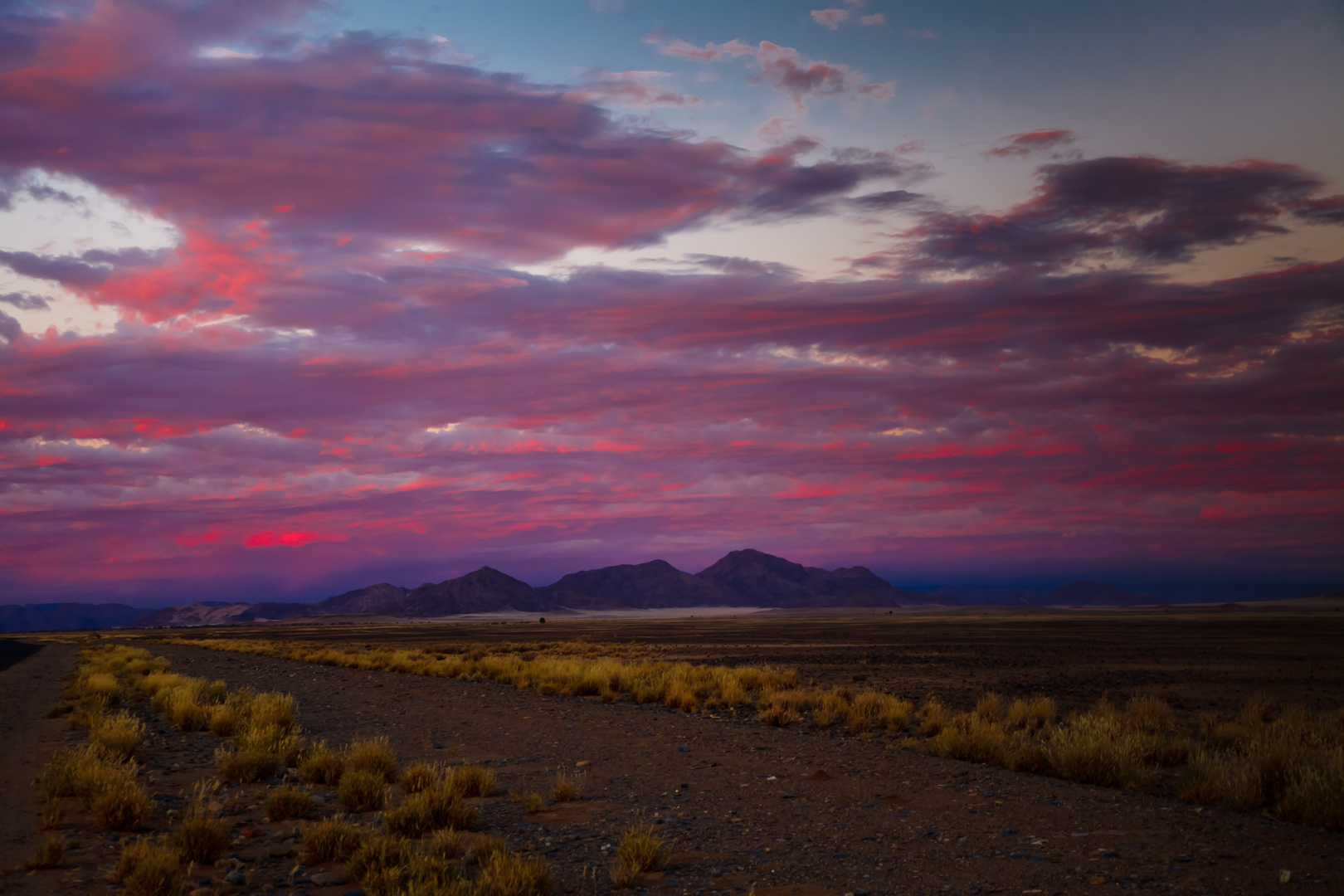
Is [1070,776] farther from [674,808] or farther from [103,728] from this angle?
[103,728]

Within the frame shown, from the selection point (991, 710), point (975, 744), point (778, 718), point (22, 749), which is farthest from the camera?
point (778, 718)

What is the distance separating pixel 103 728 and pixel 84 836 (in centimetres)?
677

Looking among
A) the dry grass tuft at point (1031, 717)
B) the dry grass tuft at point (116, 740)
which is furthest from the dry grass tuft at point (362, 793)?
the dry grass tuft at point (1031, 717)

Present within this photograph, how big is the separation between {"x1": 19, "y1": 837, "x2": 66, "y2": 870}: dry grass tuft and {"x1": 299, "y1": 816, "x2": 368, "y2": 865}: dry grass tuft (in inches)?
95.3

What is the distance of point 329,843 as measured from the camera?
9312 millimetres

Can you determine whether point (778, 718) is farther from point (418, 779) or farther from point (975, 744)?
point (418, 779)

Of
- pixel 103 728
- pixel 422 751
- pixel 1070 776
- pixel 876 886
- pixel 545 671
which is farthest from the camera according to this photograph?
pixel 545 671

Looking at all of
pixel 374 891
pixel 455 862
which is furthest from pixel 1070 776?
pixel 374 891

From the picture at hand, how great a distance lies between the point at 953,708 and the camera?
74.7 ft

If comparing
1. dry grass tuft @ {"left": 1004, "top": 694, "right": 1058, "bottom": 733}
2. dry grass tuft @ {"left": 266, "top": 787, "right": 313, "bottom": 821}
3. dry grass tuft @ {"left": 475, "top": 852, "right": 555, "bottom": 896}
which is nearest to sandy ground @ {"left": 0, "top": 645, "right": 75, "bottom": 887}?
dry grass tuft @ {"left": 266, "top": 787, "right": 313, "bottom": 821}

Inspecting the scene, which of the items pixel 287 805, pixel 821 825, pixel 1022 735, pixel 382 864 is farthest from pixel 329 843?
pixel 1022 735

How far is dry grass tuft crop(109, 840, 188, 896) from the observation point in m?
7.92

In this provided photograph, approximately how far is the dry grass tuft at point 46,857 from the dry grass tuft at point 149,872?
78 centimetres

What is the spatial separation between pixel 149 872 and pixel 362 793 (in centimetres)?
378
